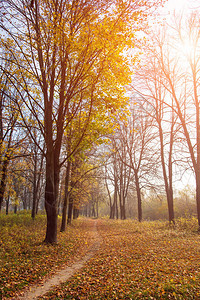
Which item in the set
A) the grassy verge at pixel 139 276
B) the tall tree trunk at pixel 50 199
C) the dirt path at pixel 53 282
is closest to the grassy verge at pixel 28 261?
the dirt path at pixel 53 282

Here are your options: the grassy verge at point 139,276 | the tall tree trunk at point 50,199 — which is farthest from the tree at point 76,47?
the grassy verge at point 139,276

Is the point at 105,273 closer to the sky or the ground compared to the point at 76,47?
closer to the ground

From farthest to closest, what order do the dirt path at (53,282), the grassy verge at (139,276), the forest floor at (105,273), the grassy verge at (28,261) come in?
the grassy verge at (28,261) → the dirt path at (53,282) → the forest floor at (105,273) → the grassy verge at (139,276)

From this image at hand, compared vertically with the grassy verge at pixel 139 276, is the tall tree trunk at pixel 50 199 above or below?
above

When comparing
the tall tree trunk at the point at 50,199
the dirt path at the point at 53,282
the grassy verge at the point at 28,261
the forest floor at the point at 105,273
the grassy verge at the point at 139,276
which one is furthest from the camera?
the tall tree trunk at the point at 50,199

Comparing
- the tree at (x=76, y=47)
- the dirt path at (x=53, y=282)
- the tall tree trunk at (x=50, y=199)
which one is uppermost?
the tree at (x=76, y=47)

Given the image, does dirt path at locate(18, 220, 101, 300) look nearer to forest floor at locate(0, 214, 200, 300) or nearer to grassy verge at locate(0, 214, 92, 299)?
forest floor at locate(0, 214, 200, 300)

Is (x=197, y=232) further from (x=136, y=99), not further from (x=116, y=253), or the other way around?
(x=136, y=99)

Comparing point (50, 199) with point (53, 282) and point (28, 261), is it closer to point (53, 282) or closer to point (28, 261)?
point (28, 261)

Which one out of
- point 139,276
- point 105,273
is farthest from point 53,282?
point 139,276

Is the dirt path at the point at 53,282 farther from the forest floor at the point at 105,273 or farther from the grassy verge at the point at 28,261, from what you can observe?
the grassy verge at the point at 28,261

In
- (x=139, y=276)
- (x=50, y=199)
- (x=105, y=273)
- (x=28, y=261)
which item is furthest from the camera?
(x=50, y=199)

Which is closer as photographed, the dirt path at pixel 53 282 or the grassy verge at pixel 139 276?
the grassy verge at pixel 139 276

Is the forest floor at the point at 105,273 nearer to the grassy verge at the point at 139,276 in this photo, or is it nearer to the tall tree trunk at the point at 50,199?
the grassy verge at the point at 139,276
